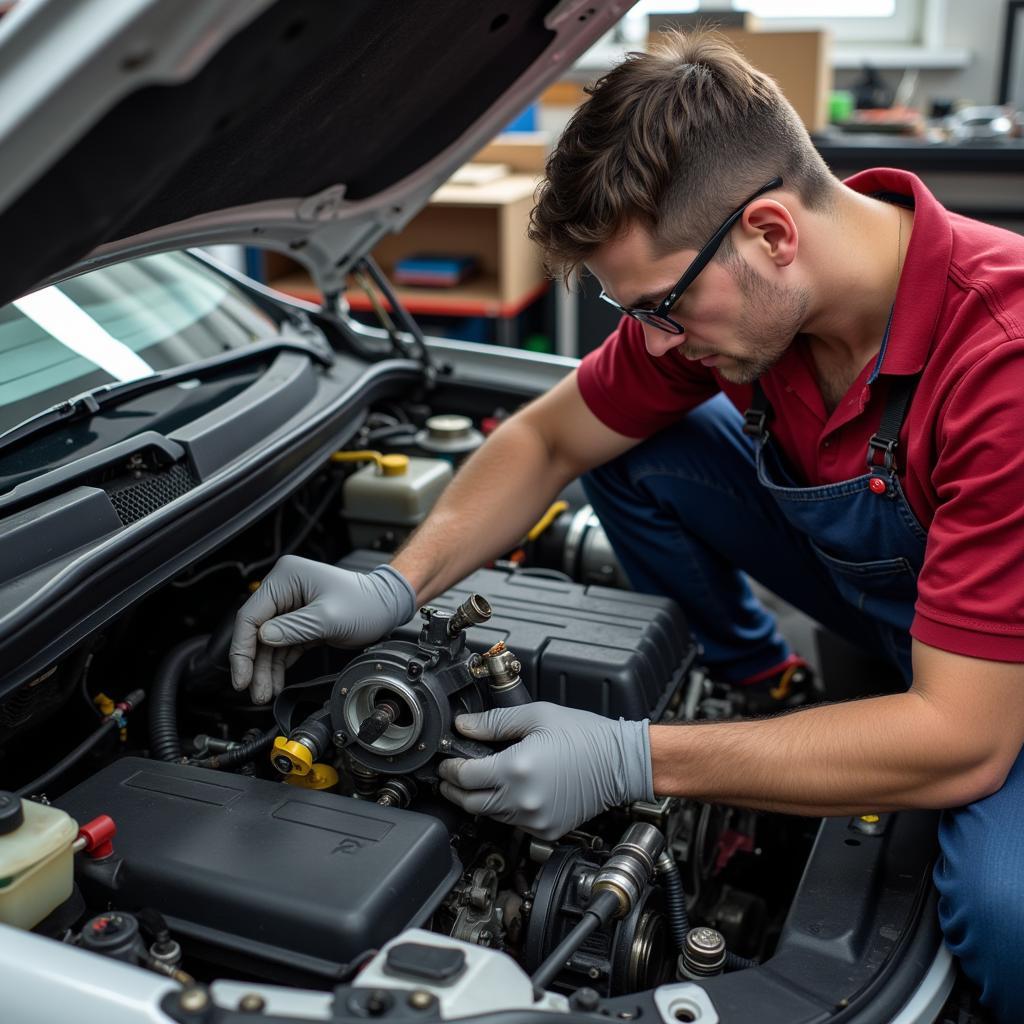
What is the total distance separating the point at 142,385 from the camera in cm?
145

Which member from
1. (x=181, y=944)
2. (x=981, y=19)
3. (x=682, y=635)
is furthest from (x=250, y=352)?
(x=981, y=19)

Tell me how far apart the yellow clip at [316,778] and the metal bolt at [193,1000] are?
15.2 inches

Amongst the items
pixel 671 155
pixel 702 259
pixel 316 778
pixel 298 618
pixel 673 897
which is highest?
pixel 671 155

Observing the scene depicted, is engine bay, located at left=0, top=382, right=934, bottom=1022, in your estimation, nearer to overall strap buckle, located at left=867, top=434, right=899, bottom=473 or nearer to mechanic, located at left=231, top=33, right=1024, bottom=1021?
mechanic, located at left=231, top=33, right=1024, bottom=1021

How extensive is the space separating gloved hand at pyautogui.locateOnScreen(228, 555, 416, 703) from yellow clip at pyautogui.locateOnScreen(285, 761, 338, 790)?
125 mm

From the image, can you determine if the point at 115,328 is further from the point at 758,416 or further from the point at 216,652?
the point at 758,416

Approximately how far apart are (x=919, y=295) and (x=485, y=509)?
65 cm

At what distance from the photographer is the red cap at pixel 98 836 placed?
0.98 metres

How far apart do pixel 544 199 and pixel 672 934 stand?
0.83m

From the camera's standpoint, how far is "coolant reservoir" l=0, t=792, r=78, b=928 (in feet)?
2.91

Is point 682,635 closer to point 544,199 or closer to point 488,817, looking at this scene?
point 488,817

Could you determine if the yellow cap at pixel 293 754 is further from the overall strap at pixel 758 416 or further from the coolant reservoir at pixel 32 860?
the overall strap at pixel 758 416

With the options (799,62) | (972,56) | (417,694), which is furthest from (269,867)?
(972,56)

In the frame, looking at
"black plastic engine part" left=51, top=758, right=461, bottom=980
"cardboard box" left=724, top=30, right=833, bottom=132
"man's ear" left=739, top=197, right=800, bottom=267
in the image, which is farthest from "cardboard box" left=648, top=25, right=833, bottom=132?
"black plastic engine part" left=51, top=758, right=461, bottom=980
